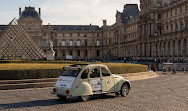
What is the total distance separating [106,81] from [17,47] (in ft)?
117

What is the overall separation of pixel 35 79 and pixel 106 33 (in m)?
89.7

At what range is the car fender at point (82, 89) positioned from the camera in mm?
12102

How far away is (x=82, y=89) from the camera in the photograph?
12.3 m

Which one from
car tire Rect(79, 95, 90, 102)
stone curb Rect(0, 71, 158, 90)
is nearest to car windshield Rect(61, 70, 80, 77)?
car tire Rect(79, 95, 90, 102)

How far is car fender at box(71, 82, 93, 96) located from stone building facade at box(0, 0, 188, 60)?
35.6 m

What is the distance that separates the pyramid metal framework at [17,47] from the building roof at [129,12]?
4609 centimetres

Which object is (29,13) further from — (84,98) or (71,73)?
(84,98)

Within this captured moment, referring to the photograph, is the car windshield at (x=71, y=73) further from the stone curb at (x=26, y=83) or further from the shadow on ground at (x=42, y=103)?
the stone curb at (x=26, y=83)

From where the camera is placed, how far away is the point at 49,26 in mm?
106562

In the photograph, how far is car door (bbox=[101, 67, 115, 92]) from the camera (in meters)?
13.2

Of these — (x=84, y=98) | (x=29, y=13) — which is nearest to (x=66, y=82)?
(x=84, y=98)

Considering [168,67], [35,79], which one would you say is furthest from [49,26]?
[35,79]

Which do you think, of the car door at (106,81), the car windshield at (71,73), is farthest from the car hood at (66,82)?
the car door at (106,81)

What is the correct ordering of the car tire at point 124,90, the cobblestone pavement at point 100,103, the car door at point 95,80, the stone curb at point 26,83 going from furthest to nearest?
the stone curb at point 26,83
the car tire at point 124,90
the car door at point 95,80
the cobblestone pavement at point 100,103
